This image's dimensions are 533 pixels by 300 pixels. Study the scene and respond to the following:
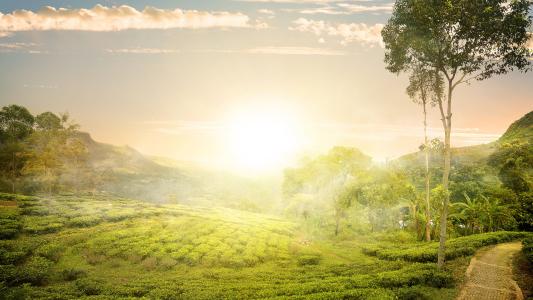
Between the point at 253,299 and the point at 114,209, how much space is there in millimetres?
51614

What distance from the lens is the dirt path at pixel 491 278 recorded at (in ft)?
67.8

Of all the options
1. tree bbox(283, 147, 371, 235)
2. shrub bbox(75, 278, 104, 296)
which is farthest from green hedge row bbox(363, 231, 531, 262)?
shrub bbox(75, 278, 104, 296)

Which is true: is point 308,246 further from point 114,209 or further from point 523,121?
point 523,121

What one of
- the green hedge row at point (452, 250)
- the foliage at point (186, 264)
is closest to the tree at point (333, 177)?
the foliage at point (186, 264)

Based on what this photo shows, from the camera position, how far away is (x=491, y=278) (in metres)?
24.1

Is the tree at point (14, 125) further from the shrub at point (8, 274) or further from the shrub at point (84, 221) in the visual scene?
the shrub at point (8, 274)

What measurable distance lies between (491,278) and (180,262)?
3400cm

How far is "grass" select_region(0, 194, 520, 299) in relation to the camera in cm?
2723

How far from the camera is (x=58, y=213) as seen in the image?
58688mm

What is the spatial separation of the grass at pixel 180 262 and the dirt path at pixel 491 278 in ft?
3.85

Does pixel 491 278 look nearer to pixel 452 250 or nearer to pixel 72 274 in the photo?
pixel 452 250

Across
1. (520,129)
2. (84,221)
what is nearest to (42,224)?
(84,221)

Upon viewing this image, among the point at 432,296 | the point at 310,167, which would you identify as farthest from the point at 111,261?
the point at 310,167

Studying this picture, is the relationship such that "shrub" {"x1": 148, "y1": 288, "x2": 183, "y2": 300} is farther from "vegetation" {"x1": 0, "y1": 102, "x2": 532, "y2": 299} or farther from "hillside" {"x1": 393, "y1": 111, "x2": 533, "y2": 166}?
"hillside" {"x1": 393, "y1": 111, "x2": 533, "y2": 166}
